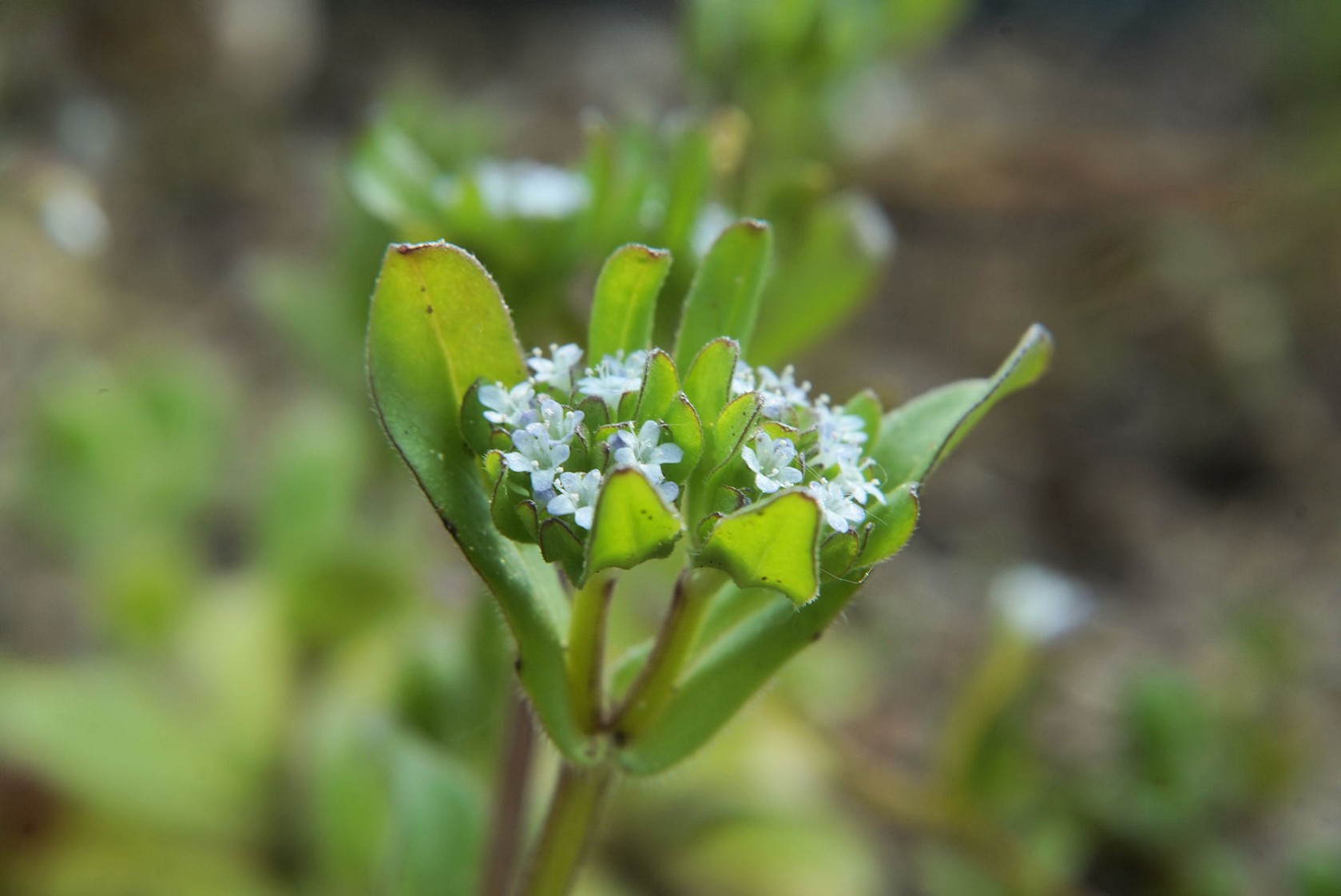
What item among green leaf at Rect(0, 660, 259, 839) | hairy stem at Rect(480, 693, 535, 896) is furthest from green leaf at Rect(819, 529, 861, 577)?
green leaf at Rect(0, 660, 259, 839)

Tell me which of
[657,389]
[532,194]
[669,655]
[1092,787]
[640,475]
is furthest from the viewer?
[1092,787]

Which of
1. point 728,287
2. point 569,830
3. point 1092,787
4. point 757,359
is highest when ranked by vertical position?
point 757,359

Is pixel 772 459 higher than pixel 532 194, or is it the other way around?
pixel 532 194

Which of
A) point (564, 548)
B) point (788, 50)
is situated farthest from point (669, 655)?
point (788, 50)

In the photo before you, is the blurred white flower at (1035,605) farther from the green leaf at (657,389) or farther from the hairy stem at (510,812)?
the green leaf at (657,389)

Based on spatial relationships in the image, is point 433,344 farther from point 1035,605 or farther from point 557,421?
point 1035,605

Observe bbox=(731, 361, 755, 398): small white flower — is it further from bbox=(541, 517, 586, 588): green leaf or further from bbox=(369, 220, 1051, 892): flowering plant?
bbox=(541, 517, 586, 588): green leaf
